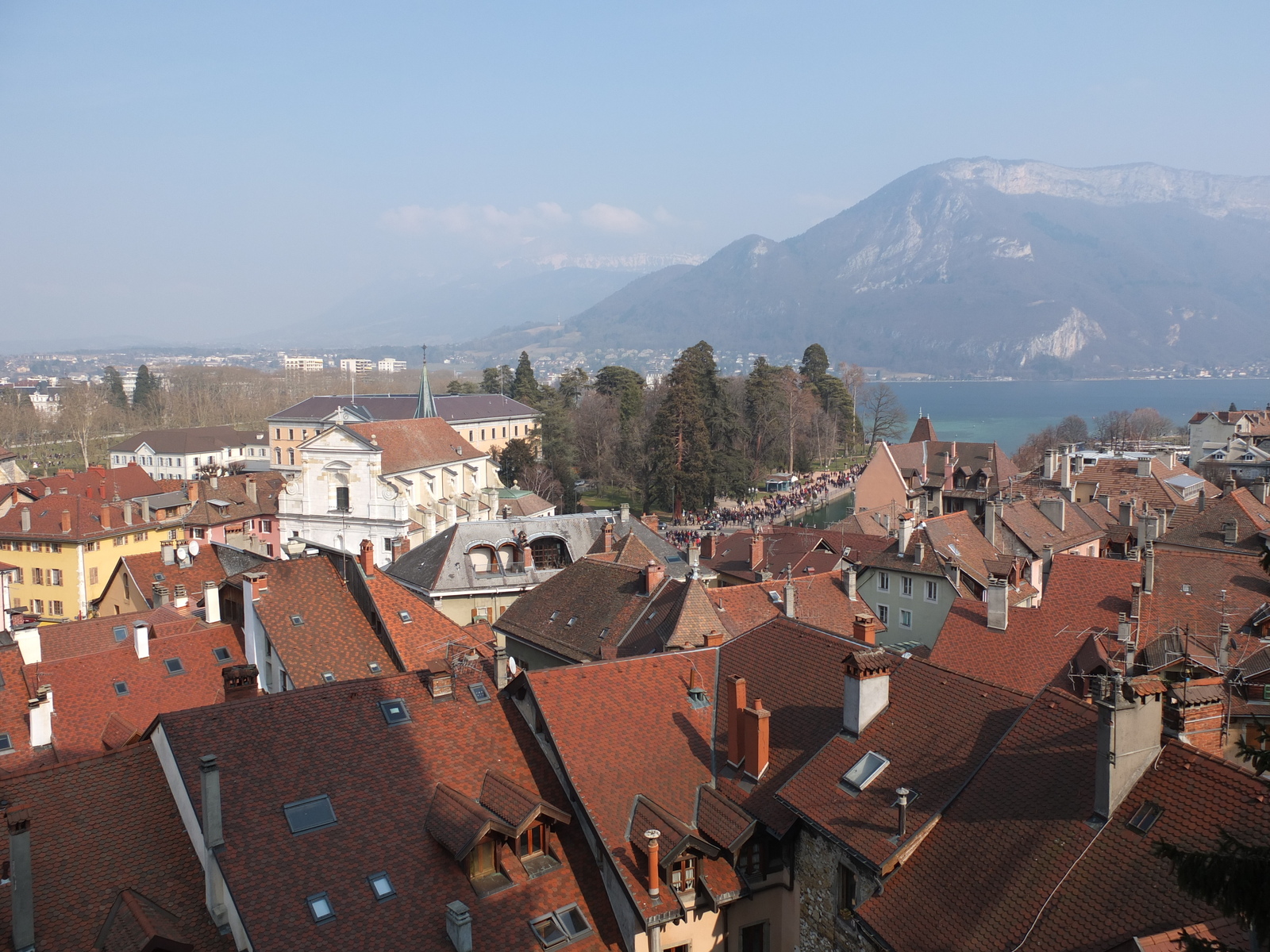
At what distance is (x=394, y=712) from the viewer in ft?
50.3

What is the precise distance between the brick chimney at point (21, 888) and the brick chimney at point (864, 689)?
1056cm

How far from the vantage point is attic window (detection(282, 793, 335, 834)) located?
43.0 ft

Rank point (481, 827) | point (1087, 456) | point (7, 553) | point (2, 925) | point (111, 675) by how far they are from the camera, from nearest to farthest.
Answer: point (2, 925) < point (481, 827) < point (111, 675) < point (7, 553) < point (1087, 456)

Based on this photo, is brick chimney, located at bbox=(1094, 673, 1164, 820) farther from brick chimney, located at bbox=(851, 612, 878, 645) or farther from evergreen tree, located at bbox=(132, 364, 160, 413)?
evergreen tree, located at bbox=(132, 364, 160, 413)

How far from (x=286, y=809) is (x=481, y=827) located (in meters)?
2.68

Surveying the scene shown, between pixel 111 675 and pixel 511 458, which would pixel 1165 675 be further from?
pixel 511 458

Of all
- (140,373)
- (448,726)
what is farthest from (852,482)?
(140,373)

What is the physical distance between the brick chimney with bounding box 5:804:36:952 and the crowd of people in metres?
48.5

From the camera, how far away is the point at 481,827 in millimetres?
13031

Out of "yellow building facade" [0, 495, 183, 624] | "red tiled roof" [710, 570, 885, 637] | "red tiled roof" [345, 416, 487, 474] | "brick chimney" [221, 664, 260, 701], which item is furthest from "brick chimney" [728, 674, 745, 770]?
"red tiled roof" [345, 416, 487, 474]

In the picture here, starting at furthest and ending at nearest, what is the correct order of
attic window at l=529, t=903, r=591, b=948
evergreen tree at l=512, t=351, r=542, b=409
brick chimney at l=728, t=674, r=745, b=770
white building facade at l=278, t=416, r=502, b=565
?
evergreen tree at l=512, t=351, r=542, b=409, white building facade at l=278, t=416, r=502, b=565, brick chimney at l=728, t=674, r=745, b=770, attic window at l=529, t=903, r=591, b=948

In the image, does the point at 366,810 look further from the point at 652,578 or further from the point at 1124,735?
the point at 652,578

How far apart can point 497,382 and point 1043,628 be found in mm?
100624

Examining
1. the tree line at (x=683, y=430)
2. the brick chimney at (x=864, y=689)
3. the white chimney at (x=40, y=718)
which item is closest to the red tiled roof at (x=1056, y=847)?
the brick chimney at (x=864, y=689)
